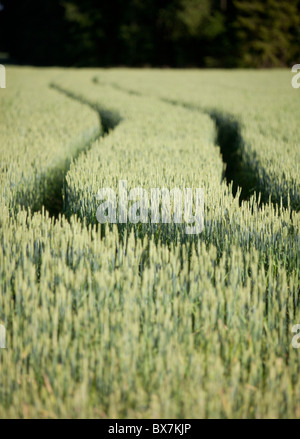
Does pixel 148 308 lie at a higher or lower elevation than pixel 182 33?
lower

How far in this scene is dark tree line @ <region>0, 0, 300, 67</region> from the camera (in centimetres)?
2877

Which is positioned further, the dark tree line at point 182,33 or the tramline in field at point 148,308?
the dark tree line at point 182,33

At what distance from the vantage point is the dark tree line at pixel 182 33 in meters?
28.8

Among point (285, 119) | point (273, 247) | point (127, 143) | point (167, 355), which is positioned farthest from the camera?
point (285, 119)

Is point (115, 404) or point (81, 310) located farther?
point (81, 310)

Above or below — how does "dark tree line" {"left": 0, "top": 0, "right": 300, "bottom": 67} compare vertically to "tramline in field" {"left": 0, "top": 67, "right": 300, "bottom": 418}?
above

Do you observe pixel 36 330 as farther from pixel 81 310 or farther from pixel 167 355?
pixel 167 355

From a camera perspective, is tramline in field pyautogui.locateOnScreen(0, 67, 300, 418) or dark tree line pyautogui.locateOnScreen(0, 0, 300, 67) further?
dark tree line pyautogui.locateOnScreen(0, 0, 300, 67)

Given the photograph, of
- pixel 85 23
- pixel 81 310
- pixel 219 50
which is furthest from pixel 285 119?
pixel 85 23

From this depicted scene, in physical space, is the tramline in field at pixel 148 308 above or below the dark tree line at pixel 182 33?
below

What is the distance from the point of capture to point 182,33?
3028 cm

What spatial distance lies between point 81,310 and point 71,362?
20 centimetres

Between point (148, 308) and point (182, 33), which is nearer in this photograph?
point (148, 308)
